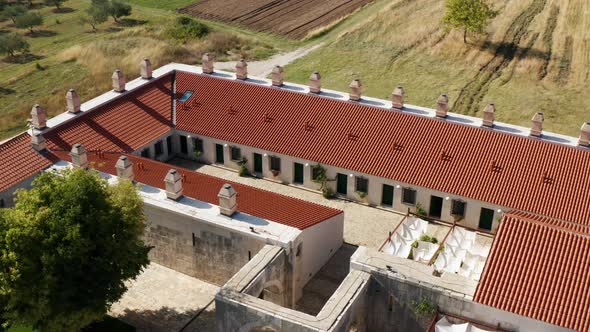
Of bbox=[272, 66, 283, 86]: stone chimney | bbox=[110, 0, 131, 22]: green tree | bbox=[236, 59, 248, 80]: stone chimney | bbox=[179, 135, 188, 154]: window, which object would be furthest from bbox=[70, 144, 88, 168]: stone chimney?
bbox=[110, 0, 131, 22]: green tree

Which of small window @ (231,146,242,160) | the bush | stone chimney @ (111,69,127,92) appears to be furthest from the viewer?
the bush

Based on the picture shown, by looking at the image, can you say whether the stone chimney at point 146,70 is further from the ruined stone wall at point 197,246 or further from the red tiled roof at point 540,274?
the red tiled roof at point 540,274

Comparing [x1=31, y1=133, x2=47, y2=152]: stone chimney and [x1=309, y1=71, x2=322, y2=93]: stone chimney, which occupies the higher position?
[x1=309, y1=71, x2=322, y2=93]: stone chimney

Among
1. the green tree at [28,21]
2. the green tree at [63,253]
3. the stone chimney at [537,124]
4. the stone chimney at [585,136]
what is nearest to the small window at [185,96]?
the green tree at [63,253]

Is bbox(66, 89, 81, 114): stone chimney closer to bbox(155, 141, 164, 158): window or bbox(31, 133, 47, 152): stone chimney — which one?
bbox(31, 133, 47, 152): stone chimney

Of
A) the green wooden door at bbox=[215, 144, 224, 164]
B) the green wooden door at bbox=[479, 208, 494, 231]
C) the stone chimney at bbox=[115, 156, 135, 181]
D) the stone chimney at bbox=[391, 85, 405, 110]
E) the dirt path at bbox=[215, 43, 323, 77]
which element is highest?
the stone chimney at bbox=[391, 85, 405, 110]

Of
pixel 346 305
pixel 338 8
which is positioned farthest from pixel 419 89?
pixel 346 305
